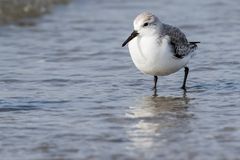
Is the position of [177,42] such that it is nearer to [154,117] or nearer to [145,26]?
[145,26]

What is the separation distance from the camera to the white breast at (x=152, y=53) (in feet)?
29.8

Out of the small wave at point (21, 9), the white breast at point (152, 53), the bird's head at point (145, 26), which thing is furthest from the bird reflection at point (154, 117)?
the small wave at point (21, 9)

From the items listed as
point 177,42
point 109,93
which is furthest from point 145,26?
point 109,93

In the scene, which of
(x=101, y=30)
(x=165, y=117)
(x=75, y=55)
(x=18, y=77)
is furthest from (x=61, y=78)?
(x=101, y=30)

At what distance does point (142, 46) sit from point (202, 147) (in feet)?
8.19

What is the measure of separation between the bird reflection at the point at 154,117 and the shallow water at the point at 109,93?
0.03 ft

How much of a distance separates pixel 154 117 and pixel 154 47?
1242 millimetres

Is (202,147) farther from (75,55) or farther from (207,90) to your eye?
(75,55)

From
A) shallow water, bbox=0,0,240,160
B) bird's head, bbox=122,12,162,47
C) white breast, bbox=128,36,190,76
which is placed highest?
bird's head, bbox=122,12,162,47

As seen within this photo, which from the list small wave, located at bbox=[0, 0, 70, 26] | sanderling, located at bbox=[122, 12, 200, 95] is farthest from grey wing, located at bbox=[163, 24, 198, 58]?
small wave, located at bbox=[0, 0, 70, 26]

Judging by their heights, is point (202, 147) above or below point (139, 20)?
below

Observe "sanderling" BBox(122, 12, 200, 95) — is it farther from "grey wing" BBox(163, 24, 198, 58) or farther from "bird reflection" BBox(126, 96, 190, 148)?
"bird reflection" BBox(126, 96, 190, 148)

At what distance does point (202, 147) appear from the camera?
6.91 meters

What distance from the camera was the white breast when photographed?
29.8 feet
